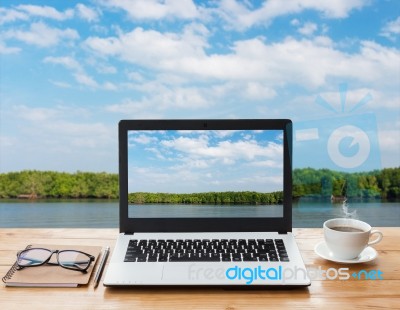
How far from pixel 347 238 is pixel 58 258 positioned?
2.09 feet

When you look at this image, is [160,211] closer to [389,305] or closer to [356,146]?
[389,305]

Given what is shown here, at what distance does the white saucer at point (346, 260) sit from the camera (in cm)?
111

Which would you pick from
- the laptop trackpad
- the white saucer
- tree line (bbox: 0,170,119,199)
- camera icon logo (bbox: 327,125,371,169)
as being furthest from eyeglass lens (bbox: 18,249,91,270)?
tree line (bbox: 0,170,119,199)

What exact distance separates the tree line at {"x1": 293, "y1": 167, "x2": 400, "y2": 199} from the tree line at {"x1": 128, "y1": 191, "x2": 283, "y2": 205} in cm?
11

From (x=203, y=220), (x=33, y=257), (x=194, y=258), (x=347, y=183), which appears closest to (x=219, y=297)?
(x=194, y=258)

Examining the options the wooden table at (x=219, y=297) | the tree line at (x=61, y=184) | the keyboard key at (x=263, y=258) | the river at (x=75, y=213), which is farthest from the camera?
the tree line at (x=61, y=184)

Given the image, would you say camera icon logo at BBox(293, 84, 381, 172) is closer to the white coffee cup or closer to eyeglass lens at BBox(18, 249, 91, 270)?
the white coffee cup

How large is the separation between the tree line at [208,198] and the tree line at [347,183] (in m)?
0.11

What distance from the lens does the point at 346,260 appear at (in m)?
1.12

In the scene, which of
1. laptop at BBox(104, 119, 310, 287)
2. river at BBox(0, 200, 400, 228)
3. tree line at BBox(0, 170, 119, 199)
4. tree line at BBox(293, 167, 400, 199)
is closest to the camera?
laptop at BBox(104, 119, 310, 287)

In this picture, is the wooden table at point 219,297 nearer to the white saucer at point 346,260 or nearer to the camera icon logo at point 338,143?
the white saucer at point 346,260

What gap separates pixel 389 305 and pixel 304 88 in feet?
4.88

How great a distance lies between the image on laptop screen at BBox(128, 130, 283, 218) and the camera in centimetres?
126

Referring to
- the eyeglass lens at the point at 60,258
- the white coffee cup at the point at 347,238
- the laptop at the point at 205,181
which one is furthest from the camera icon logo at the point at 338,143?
the eyeglass lens at the point at 60,258
